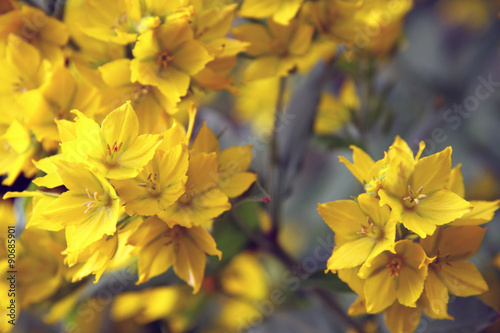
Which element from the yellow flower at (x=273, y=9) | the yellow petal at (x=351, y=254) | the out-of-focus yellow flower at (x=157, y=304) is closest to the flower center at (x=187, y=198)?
the yellow petal at (x=351, y=254)

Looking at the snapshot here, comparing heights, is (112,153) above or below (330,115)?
above

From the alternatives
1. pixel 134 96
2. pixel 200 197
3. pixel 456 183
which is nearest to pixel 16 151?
pixel 134 96

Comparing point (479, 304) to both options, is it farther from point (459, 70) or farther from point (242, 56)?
point (459, 70)

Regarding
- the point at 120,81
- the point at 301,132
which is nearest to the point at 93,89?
the point at 120,81

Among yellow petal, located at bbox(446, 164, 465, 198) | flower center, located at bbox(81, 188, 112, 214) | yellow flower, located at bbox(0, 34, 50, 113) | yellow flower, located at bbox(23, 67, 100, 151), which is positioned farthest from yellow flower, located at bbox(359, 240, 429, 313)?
yellow flower, located at bbox(0, 34, 50, 113)

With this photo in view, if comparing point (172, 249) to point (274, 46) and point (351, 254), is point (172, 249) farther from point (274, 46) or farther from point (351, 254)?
point (274, 46)
